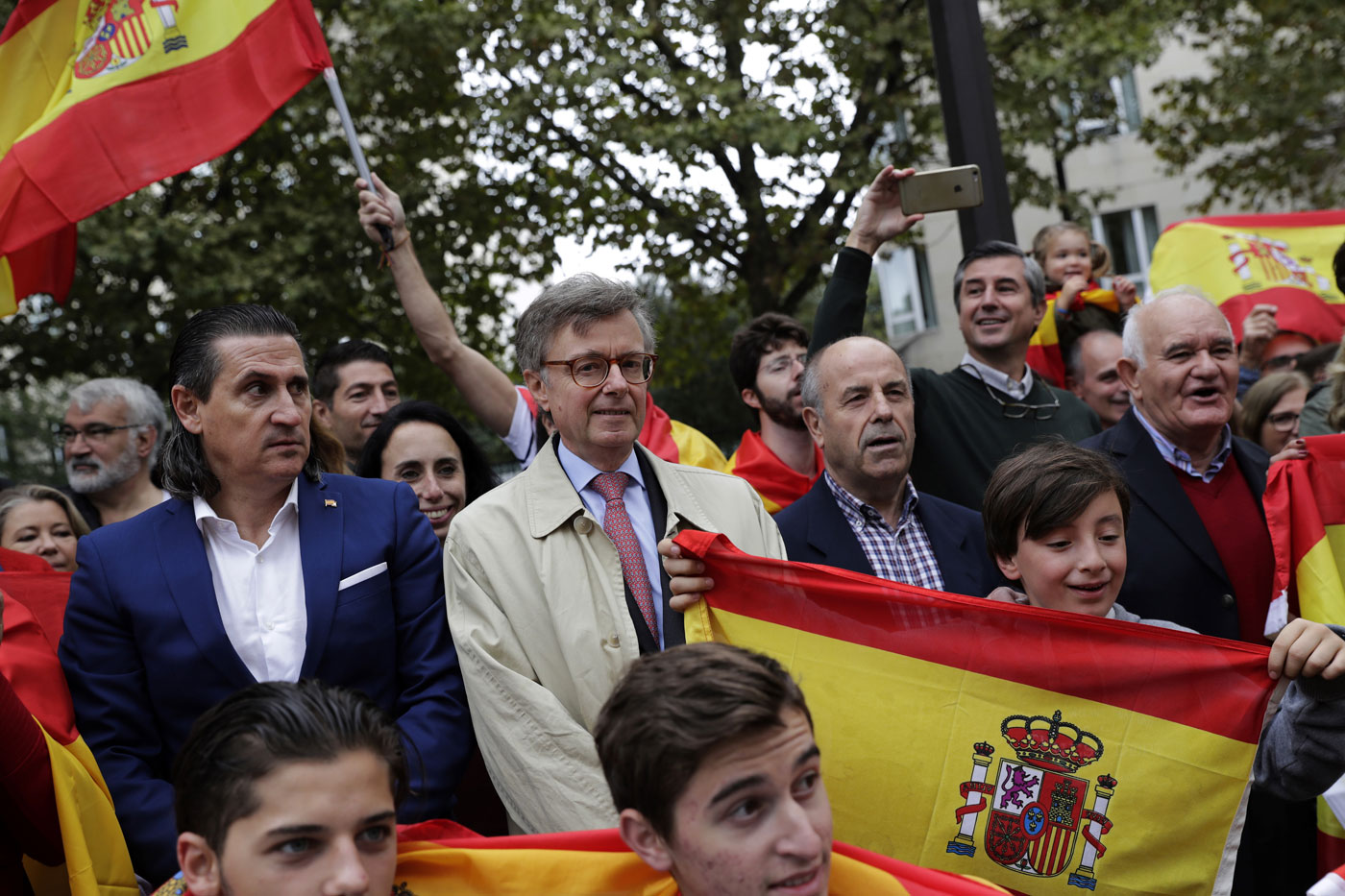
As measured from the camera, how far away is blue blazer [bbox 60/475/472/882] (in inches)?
127

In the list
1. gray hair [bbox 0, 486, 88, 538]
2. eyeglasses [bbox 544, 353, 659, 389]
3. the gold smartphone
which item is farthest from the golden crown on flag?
gray hair [bbox 0, 486, 88, 538]

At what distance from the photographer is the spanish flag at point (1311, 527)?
13.0 ft

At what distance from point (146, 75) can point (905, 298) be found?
1005 inches

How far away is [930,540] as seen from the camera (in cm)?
430

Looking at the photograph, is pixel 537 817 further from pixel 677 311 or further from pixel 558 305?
pixel 677 311

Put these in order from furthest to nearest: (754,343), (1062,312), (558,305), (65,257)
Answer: (1062,312) < (754,343) < (65,257) < (558,305)

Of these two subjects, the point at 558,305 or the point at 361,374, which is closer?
the point at 558,305

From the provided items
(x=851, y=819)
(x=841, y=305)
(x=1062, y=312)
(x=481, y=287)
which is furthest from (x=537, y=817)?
(x=481, y=287)

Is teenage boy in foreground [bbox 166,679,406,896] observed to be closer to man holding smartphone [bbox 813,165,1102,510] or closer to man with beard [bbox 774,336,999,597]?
man with beard [bbox 774,336,999,597]

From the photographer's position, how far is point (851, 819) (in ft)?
11.5

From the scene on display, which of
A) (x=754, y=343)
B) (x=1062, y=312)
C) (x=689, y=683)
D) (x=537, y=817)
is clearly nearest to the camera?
(x=689, y=683)

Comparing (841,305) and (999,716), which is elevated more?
(841,305)

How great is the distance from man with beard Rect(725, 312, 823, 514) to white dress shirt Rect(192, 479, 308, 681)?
264 cm

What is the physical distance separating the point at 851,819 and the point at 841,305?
6.94 feet
